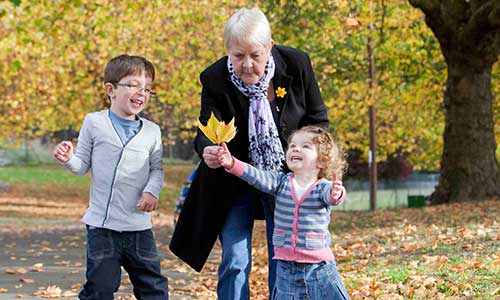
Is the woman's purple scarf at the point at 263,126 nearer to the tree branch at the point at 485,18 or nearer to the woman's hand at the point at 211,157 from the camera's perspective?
the woman's hand at the point at 211,157

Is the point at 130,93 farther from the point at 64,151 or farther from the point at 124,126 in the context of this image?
the point at 64,151

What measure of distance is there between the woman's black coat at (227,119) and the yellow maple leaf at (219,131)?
39 centimetres

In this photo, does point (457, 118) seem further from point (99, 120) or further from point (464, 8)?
point (99, 120)

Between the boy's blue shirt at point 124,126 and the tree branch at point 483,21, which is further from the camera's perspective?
the tree branch at point 483,21

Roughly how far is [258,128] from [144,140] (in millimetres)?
917

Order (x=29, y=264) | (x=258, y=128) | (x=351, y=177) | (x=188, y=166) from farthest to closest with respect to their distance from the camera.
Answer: (x=188, y=166)
(x=351, y=177)
(x=29, y=264)
(x=258, y=128)

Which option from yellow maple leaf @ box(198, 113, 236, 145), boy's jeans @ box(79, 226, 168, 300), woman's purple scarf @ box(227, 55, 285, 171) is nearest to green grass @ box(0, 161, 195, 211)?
boy's jeans @ box(79, 226, 168, 300)

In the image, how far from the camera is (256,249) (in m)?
15.1

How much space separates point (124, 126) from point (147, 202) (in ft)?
1.69

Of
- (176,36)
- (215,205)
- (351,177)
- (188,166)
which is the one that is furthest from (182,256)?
(188,166)

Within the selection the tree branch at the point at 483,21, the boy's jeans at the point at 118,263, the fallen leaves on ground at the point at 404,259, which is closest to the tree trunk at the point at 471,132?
the tree branch at the point at 483,21

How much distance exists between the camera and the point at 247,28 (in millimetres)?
5324

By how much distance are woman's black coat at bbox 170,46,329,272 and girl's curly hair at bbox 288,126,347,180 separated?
0.81ft

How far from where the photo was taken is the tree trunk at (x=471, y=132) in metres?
19.0
